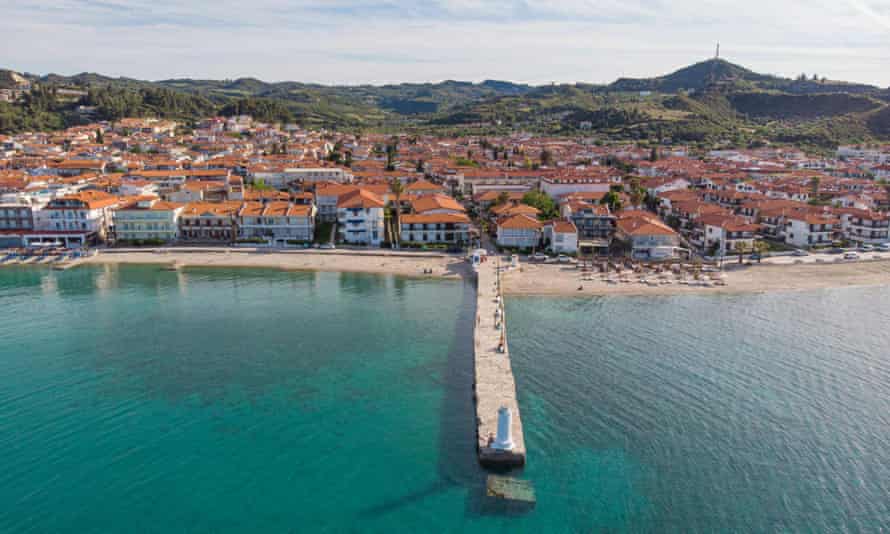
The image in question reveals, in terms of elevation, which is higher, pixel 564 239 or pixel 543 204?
pixel 543 204

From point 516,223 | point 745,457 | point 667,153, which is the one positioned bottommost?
point 745,457

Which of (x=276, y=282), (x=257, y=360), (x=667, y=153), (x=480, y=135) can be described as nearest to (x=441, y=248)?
(x=276, y=282)

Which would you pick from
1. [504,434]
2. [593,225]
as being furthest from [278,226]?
[504,434]

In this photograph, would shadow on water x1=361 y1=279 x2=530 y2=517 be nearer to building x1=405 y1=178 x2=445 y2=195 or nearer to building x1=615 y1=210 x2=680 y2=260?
building x1=615 y1=210 x2=680 y2=260

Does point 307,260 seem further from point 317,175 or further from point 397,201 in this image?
point 317,175

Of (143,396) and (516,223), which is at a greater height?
(516,223)

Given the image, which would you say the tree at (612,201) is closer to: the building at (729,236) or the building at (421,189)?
the building at (729,236)

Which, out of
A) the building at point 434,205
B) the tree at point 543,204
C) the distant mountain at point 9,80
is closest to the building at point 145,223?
the building at point 434,205

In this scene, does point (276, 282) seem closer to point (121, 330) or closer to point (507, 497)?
point (121, 330)
